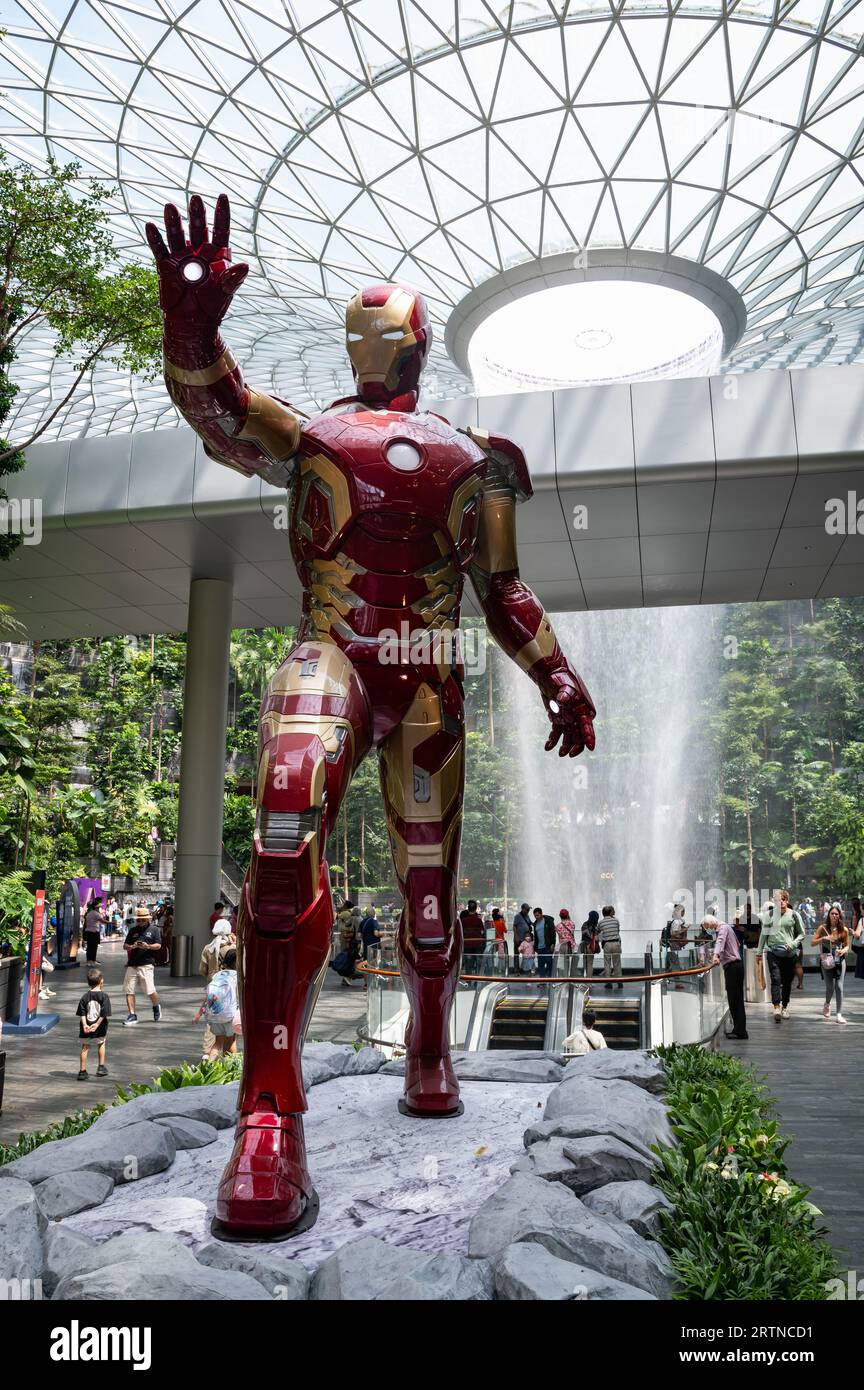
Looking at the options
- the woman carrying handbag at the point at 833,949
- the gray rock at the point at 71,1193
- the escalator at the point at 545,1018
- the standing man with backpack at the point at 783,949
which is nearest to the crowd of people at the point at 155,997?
the gray rock at the point at 71,1193

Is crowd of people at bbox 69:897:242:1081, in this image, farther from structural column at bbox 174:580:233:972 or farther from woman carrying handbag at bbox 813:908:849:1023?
woman carrying handbag at bbox 813:908:849:1023

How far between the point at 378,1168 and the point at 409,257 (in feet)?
69.8

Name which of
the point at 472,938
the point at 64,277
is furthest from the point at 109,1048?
the point at 64,277

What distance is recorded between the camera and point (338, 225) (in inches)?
830

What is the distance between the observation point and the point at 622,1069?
5.33m

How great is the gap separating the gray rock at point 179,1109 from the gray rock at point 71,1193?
2.11 ft

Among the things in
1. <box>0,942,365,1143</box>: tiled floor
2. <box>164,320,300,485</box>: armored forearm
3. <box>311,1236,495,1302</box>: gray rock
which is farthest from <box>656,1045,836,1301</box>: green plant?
<box>0,942,365,1143</box>: tiled floor

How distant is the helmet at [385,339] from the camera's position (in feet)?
14.2

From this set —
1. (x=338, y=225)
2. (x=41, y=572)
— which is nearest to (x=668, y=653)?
(x=338, y=225)

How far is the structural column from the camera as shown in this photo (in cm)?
1812

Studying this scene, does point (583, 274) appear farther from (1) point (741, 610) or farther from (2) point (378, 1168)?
(1) point (741, 610)

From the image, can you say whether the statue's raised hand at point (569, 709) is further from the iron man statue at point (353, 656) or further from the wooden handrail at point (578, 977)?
the wooden handrail at point (578, 977)

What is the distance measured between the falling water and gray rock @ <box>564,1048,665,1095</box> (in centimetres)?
2950

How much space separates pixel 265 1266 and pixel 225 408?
299cm
